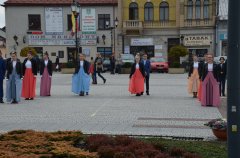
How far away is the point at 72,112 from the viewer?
1372 cm

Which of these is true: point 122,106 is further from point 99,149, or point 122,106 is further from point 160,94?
point 99,149

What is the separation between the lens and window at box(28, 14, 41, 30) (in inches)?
2005

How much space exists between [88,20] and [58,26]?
3451mm

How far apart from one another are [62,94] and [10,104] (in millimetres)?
3920

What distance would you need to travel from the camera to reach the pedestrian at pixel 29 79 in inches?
690

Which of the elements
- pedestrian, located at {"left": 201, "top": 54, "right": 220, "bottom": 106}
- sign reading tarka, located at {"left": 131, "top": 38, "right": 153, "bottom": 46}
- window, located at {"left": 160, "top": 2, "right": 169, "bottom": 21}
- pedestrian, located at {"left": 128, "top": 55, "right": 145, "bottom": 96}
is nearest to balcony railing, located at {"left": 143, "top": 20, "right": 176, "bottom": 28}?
window, located at {"left": 160, "top": 2, "right": 169, "bottom": 21}

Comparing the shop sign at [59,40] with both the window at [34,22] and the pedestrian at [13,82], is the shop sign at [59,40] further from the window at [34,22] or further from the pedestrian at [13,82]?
the pedestrian at [13,82]

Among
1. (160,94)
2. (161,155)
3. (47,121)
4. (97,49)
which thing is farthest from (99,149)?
(97,49)

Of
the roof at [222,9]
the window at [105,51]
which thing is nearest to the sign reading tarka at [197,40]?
the roof at [222,9]

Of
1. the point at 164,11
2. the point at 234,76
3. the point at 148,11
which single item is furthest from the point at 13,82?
the point at 164,11

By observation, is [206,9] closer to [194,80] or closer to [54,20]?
[54,20]

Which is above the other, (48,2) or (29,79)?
(48,2)

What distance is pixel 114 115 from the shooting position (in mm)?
12961

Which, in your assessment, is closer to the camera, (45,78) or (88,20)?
(45,78)
